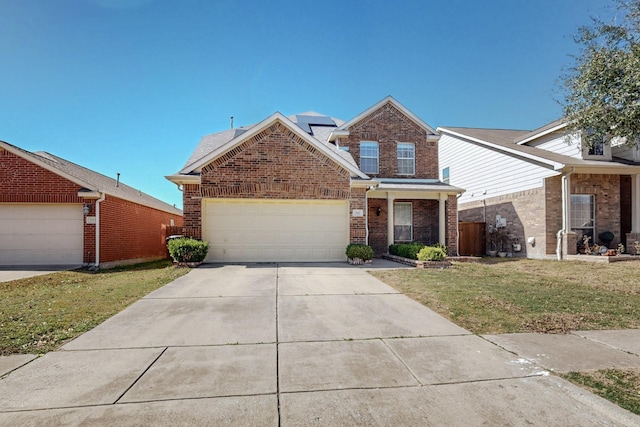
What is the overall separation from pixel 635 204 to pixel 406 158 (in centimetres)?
966

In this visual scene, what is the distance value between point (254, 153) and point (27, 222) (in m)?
8.43

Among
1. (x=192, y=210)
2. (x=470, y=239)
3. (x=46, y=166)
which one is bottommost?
(x=470, y=239)

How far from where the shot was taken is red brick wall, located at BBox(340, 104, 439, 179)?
1644cm

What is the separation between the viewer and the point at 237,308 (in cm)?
607

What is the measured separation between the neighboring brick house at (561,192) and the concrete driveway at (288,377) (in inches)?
437

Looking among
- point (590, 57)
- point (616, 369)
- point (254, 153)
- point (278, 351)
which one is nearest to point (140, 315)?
point (278, 351)

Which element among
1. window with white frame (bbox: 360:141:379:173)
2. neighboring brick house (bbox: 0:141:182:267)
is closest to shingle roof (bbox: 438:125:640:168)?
window with white frame (bbox: 360:141:379:173)

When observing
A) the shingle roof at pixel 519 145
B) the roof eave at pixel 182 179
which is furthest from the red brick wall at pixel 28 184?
the shingle roof at pixel 519 145

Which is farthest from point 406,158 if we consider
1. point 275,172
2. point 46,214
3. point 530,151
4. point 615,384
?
point 46,214

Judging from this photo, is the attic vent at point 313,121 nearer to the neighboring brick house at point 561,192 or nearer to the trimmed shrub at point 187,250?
the neighboring brick house at point 561,192

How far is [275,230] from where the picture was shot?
40.9 feet

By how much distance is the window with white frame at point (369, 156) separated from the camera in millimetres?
16422

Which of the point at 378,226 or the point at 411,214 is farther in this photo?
the point at 411,214

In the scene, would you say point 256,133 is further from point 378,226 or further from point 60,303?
point 60,303
